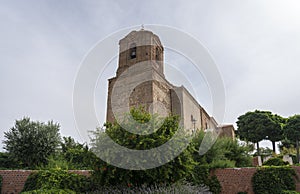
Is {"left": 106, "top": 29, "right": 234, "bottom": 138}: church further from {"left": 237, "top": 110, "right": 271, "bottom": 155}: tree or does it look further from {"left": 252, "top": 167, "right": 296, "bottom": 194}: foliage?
{"left": 237, "top": 110, "right": 271, "bottom": 155}: tree

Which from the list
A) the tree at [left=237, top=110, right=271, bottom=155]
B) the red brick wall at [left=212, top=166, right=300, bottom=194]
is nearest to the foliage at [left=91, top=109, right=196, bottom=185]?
the red brick wall at [left=212, top=166, right=300, bottom=194]

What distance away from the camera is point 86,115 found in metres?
8.12

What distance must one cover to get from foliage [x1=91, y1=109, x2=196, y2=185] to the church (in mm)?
9083

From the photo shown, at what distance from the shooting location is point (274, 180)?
927cm

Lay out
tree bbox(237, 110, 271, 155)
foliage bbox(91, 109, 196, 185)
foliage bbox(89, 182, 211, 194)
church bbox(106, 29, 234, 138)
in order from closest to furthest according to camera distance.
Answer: foliage bbox(89, 182, 211, 194) → foliage bbox(91, 109, 196, 185) → church bbox(106, 29, 234, 138) → tree bbox(237, 110, 271, 155)

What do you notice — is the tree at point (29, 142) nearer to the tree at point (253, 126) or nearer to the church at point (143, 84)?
the church at point (143, 84)

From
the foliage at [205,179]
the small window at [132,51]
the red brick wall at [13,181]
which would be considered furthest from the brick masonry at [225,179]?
the small window at [132,51]

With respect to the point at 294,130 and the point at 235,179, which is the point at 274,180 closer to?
the point at 235,179

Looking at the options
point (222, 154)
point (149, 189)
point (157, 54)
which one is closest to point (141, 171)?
point (149, 189)

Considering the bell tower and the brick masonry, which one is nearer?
the brick masonry

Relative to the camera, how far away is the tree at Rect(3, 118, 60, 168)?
1303 cm

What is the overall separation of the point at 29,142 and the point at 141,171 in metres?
8.23

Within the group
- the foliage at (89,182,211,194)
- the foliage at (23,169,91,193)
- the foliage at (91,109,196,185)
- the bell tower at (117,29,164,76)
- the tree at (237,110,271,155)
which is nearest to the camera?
the foliage at (89,182,211,194)

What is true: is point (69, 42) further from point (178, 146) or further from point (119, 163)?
point (178, 146)
